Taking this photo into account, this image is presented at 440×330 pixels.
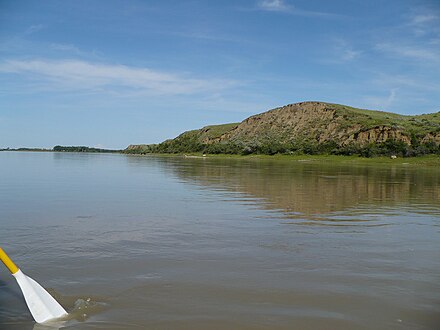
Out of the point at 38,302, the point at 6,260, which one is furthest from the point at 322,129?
the point at 38,302

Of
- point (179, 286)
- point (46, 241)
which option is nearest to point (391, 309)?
point (179, 286)

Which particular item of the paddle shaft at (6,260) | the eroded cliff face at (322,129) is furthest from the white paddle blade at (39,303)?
the eroded cliff face at (322,129)

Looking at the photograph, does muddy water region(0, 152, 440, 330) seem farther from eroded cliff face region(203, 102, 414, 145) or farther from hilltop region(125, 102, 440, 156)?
eroded cliff face region(203, 102, 414, 145)

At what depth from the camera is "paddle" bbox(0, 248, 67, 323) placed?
6.16 meters

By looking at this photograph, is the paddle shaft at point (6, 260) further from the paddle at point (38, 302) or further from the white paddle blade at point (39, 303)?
the white paddle blade at point (39, 303)

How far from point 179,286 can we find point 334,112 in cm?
18250

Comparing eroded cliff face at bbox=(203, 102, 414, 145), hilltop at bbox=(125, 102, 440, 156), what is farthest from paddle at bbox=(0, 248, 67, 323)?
eroded cliff face at bbox=(203, 102, 414, 145)

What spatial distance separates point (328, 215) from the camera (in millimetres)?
16625

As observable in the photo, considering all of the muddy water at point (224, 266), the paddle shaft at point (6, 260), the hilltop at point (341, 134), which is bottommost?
the muddy water at point (224, 266)

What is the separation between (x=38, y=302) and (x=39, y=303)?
23 millimetres

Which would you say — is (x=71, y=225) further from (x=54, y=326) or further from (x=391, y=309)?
(x=391, y=309)

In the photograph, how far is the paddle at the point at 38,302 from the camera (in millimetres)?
6160

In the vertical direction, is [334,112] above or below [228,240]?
above

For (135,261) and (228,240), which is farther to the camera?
(228,240)
